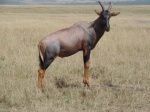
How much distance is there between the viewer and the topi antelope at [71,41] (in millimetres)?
8180

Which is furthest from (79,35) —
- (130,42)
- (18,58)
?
(130,42)

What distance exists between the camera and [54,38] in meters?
8.20

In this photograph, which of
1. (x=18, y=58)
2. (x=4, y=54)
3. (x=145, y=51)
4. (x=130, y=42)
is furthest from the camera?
(x=130, y=42)

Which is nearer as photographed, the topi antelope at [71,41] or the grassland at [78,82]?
the grassland at [78,82]

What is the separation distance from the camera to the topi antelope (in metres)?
8.18

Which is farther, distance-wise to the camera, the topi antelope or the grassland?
the topi antelope

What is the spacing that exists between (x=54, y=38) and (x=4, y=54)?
5705 millimetres

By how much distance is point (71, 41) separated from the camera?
8430mm

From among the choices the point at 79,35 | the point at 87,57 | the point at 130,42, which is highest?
the point at 79,35

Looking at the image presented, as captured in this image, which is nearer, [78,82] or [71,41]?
[71,41]

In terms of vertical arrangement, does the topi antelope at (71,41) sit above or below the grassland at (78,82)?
above

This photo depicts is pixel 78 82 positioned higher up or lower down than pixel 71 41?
lower down

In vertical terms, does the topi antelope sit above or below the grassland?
above

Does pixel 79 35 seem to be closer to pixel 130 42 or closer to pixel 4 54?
pixel 4 54
